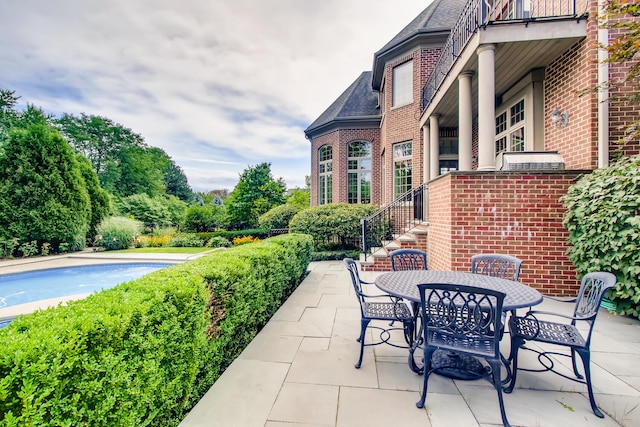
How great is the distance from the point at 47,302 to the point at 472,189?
25.7 ft

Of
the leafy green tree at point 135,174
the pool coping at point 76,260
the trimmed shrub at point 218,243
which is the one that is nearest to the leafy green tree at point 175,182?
the leafy green tree at point 135,174

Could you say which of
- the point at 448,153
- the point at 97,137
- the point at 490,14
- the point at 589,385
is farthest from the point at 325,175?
the point at 97,137

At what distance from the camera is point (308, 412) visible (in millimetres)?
1983

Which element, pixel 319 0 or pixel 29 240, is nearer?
pixel 319 0

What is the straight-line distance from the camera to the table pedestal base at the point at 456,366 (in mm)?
2365

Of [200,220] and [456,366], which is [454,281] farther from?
[200,220]

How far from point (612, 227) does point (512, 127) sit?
3.86m

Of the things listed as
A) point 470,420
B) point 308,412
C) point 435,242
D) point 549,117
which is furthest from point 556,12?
point 308,412

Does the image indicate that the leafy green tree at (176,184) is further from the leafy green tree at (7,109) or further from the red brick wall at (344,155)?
the red brick wall at (344,155)

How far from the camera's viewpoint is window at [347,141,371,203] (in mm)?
12164

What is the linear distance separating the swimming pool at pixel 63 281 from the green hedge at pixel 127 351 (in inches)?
232

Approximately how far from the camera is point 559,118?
498cm

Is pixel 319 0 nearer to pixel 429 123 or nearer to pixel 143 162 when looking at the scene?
pixel 429 123

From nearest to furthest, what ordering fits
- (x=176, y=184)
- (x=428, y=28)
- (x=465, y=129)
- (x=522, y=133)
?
(x=465, y=129) < (x=522, y=133) < (x=428, y=28) < (x=176, y=184)
